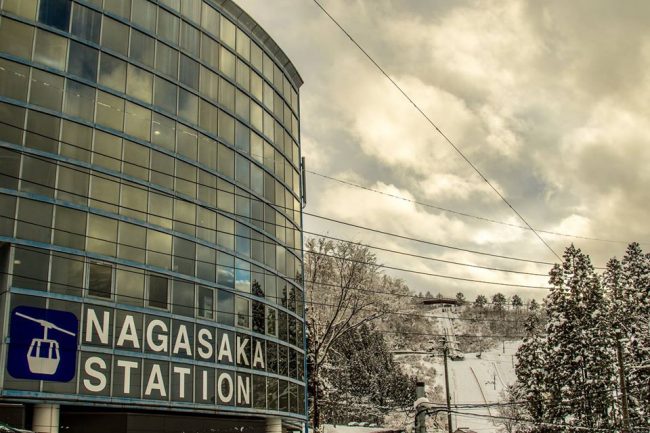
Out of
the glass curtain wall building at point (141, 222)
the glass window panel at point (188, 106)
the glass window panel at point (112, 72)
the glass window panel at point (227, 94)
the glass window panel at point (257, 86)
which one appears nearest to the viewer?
the glass curtain wall building at point (141, 222)

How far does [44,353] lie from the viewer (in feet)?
91.2

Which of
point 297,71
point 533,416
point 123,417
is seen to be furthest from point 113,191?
point 533,416

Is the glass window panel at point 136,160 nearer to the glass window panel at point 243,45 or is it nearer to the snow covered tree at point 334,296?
the glass window panel at point 243,45

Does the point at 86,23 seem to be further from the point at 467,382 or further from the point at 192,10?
the point at 467,382

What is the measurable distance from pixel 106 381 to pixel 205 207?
10.4 meters

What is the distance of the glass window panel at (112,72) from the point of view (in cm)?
3244

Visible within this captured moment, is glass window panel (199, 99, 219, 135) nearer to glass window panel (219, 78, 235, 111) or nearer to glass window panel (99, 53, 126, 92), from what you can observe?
glass window panel (219, 78, 235, 111)

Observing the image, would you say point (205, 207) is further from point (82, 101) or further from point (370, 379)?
point (370, 379)

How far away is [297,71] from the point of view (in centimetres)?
4881

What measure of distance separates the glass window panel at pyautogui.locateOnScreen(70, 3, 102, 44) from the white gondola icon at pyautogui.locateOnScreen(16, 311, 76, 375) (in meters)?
12.7

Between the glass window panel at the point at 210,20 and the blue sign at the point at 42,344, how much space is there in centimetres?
1806

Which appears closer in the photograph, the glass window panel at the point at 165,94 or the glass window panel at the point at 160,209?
the glass window panel at the point at 160,209

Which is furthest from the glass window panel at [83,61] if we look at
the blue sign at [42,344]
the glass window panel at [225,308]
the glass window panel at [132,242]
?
the glass window panel at [225,308]

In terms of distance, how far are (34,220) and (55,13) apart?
927cm
